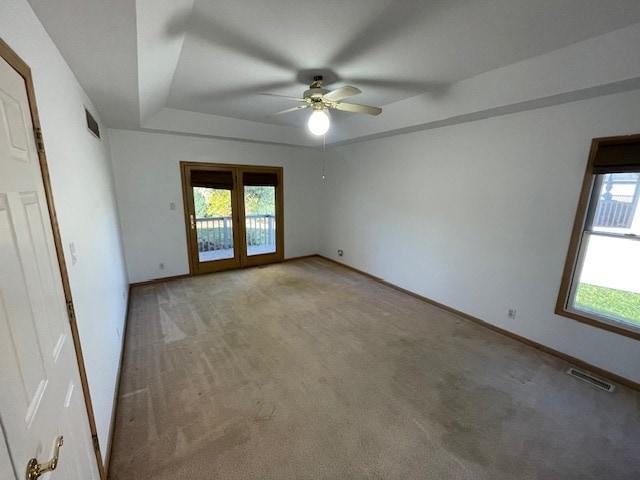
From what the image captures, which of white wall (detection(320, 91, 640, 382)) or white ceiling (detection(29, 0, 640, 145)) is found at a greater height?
white ceiling (detection(29, 0, 640, 145))

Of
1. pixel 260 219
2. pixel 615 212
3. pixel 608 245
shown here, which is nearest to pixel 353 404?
pixel 608 245

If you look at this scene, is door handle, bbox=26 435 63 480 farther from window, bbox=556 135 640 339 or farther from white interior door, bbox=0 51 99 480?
window, bbox=556 135 640 339

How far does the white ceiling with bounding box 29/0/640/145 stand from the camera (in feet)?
4.81

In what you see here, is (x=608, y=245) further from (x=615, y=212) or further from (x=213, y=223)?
(x=213, y=223)

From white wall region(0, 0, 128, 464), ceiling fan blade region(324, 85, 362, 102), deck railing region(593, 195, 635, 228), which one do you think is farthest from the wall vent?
deck railing region(593, 195, 635, 228)

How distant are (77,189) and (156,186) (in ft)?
8.96

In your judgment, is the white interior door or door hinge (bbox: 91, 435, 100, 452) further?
door hinge (bbox: 91, 435, 100, 452)

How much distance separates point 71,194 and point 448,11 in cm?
260

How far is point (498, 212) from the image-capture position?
2.97 meters

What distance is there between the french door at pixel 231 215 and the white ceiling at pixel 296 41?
5.18 ft

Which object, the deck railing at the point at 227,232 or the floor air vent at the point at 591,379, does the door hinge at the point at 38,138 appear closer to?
the deck railing at the point at 227,232

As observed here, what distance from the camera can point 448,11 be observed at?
1697 millimetres

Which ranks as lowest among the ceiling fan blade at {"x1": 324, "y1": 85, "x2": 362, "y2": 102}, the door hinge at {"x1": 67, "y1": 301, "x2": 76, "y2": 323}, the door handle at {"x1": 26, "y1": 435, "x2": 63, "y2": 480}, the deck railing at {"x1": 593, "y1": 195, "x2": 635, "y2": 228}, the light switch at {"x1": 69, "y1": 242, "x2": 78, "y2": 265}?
the door handle at {"x1": 26, "y1": 435, "x2": 63, "y2": 480}

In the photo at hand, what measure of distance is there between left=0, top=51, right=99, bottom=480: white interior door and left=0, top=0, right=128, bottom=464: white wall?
0.24m
